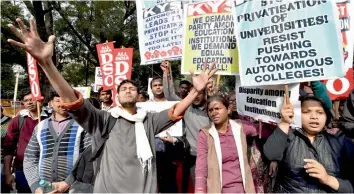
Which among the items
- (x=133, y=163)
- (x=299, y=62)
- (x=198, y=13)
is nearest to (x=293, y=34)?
(x=299, y=62)

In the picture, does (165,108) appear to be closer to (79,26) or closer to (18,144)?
(18,144)

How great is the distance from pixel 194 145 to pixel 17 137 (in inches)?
93.6

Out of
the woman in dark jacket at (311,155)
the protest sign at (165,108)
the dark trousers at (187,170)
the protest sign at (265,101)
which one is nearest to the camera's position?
the woman in dark jacket at (311,155)

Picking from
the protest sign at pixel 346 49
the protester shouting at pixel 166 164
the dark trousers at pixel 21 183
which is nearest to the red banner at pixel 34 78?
the dark trousers at pixel 21 183

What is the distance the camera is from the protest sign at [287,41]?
2773mm

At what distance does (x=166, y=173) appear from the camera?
14.7ft

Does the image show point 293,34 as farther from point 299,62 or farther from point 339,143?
point 339,143

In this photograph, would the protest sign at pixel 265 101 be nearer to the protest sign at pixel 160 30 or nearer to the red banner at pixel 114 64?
the protest sign at pixel 160 30

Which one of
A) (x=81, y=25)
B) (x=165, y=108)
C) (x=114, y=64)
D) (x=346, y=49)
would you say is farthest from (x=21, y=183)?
(x=81, y=25)

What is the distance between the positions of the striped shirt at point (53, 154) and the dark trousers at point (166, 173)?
1.20 meters

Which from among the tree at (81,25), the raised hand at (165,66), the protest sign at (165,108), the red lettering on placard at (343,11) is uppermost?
the tree at (81,25)

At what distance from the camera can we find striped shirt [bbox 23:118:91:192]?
3.50 metres

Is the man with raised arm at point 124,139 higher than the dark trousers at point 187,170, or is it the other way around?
the man with raised arm at point 124,139

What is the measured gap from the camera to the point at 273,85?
3.14 m
